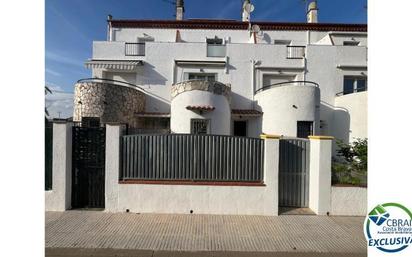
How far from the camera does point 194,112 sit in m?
9.48

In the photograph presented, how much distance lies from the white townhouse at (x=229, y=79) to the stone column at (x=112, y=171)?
14.4 feet

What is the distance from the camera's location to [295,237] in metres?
4.34

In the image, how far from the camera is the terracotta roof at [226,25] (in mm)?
15383

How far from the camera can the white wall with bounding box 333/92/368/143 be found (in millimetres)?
10922

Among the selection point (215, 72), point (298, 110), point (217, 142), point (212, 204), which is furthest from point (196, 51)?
point (212, 204)

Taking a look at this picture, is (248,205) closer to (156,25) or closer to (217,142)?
(217,142)

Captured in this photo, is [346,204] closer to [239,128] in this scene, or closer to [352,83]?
[239,128]

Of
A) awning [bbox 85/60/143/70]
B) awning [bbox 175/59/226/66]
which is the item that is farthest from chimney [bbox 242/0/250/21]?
awning [bbox 85/60/143/70]

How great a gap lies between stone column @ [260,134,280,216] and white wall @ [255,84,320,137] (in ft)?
18.1

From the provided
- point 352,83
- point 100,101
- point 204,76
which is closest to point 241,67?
point 204,76

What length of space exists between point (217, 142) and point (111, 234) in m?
3.23

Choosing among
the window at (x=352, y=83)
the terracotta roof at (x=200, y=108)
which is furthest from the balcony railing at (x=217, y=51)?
the window at (x=352, y=83)

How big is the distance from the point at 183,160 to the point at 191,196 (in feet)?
3.17
